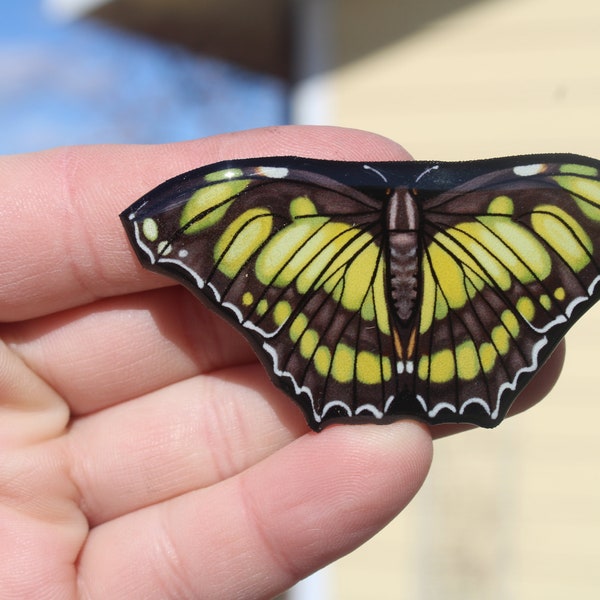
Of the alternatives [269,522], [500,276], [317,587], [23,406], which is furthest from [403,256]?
[317,587]

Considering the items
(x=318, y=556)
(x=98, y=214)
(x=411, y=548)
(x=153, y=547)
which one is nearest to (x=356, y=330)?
(x=318, y=556)

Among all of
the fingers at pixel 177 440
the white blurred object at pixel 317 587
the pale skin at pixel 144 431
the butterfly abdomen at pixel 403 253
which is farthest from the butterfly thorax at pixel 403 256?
the white blurred object at pixel 317 587

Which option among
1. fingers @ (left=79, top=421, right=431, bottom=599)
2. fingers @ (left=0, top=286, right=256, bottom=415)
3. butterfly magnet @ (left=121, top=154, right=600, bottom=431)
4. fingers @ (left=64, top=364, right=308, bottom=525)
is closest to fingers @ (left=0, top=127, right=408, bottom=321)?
fingers @ (left=0, top=286, right=256, bottom=415)

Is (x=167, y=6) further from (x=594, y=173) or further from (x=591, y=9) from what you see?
(x=594, y=173)

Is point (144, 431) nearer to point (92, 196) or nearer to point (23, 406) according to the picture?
point (23, 406)

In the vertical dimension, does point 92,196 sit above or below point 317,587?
above

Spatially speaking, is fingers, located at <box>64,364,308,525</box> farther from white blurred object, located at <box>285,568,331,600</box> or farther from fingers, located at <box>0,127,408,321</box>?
white blurred object, located at <box>285,568,331,600</box>
